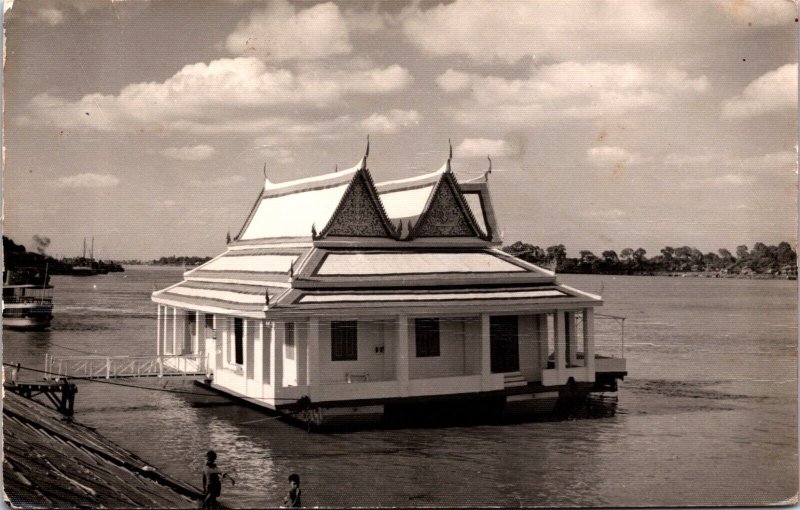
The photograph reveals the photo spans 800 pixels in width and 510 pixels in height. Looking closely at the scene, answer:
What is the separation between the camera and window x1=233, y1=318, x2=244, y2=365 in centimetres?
1873

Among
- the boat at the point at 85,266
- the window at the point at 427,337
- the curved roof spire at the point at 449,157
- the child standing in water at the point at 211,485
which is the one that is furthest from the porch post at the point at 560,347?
the boat at the point at 85,266

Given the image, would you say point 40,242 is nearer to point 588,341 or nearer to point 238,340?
point 238,340

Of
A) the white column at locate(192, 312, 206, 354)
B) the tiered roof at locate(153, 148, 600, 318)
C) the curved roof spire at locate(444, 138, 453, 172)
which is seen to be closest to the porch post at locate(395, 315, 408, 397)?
the tiered roof at locate(153, 148, 600, 318)

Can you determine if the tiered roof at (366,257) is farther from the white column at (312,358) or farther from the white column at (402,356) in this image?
the white column at (402,356)

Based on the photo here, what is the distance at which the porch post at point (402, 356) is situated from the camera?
17062mm

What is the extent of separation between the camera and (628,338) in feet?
72.5

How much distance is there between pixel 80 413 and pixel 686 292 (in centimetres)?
1291

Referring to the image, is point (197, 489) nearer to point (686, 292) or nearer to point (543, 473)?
point (543, 473)

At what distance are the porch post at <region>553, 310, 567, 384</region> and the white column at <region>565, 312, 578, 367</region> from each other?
37 cm

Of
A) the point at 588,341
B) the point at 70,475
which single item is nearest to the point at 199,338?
the point at 70,475

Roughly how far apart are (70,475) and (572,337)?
35.6 ft

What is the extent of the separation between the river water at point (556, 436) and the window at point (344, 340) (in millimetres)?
1634

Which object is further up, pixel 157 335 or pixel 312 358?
pixel 157 335

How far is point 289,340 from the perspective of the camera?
1717 centimetres
